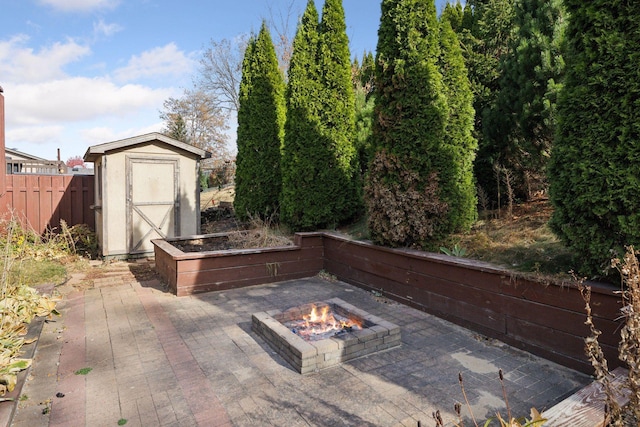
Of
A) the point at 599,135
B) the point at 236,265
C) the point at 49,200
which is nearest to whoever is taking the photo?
the point at 599,135

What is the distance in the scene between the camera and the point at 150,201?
313 inches

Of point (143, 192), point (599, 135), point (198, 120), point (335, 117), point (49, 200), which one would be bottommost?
point (49, 200)

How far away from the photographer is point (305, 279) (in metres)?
6.44

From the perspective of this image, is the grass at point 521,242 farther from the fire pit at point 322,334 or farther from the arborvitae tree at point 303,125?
the arborvitae tree at point 303,125

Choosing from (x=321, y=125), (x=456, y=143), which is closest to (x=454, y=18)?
(x=321, y=125)

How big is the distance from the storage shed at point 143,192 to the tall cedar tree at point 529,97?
250 inches

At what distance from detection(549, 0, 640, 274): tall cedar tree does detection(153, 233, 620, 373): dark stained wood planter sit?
448 millimetres

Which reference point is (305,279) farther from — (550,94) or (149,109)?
(149,109)

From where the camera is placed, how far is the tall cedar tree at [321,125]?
6984 mm

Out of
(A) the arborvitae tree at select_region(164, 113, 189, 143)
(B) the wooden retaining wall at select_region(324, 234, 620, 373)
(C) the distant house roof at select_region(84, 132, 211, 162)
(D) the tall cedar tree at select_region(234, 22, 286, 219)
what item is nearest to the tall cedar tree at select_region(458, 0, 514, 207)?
(B) the wooden retaining wall at select_region(324, 234, 620, 373)

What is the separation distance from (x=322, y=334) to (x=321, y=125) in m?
4.50

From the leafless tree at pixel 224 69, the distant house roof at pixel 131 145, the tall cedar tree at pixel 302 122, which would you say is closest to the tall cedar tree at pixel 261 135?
the distant house roof at pixel 131 145

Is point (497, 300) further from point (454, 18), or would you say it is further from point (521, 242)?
point (454, 18)

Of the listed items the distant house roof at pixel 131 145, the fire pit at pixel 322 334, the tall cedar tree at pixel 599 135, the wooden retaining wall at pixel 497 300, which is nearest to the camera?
the tall cedar tree at pixel 599 135
